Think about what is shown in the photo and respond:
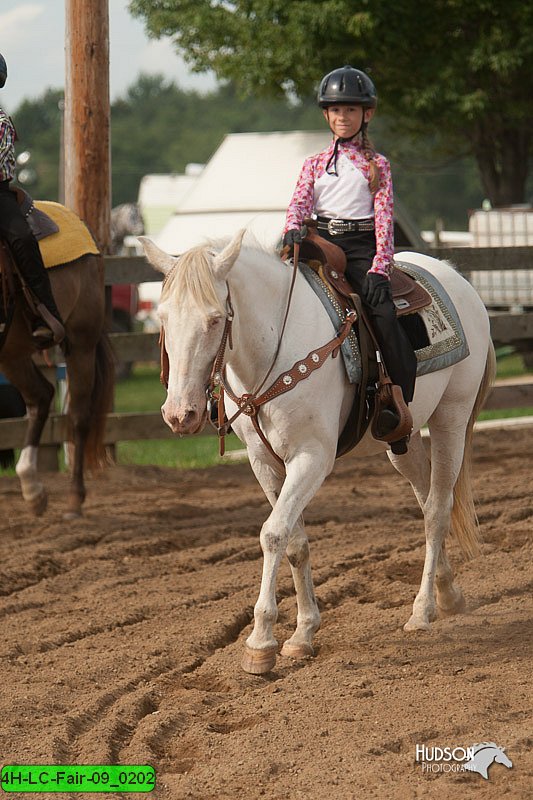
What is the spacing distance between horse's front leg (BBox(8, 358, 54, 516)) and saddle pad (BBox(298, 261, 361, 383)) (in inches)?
142

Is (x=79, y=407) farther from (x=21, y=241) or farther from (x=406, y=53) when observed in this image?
(x=406, y=53)

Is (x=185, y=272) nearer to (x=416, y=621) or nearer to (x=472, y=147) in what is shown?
(x=416, y=621)

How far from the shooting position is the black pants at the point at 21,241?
277 inches

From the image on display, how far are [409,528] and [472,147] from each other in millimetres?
17186

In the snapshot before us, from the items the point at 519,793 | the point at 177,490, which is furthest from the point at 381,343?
the point at 177,490

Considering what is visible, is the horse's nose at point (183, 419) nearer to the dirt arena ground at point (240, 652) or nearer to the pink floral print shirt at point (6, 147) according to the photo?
the dirt arena ground at point (240, 652)

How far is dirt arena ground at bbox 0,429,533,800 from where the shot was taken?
12.1 ft

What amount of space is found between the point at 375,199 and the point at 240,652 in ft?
7.19

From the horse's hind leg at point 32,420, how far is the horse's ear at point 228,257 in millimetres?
3997

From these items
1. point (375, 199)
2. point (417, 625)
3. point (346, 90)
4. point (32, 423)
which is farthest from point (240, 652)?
point (32, 423)


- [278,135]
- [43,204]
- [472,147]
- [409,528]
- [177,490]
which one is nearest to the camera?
[409,528]

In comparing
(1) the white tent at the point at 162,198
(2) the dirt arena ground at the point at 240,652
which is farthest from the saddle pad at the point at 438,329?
(1) the white tent at the point at 162,198

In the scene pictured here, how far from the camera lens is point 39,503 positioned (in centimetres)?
789

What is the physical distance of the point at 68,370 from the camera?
8.10 meters
